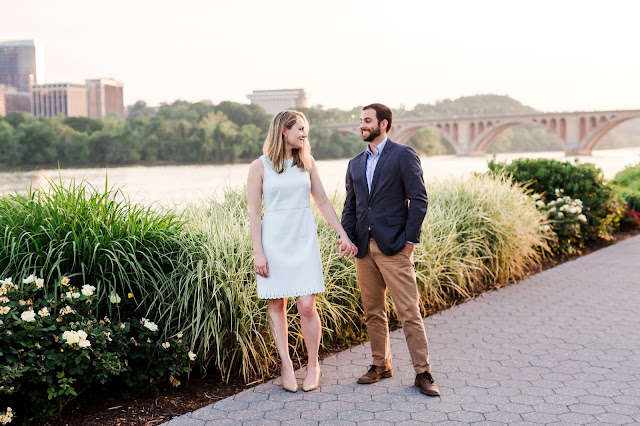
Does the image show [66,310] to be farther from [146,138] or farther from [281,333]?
[146,138]

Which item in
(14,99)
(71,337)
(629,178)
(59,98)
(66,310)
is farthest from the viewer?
(59,98)

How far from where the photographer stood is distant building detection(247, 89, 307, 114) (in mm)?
31578

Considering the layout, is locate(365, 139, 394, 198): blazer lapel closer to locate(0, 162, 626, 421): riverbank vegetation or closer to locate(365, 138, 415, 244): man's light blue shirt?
locate(365, 138, 415, 244): man's light blue shirt

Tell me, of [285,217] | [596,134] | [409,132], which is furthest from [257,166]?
[596,134]

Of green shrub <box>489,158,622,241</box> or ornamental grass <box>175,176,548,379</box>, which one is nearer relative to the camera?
ornamental grass <box>175,176,548,379</box>

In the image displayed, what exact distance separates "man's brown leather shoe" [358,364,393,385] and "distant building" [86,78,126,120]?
41000 mm

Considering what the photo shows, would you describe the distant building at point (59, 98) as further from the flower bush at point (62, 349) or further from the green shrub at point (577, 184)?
the flower bush at point (62, 349)

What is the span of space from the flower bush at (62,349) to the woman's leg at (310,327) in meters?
0.63

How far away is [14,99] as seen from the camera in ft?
134

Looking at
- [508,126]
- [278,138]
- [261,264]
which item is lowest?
[261,264]

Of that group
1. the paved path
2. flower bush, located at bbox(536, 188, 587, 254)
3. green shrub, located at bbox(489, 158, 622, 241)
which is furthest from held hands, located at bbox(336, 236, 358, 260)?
green shrub, located at bbox(489, 158, 622, 241)

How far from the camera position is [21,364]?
2.60 meters

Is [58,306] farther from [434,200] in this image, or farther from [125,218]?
[434,200]

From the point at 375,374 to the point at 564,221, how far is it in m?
5.30
